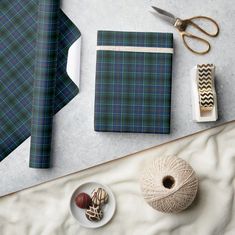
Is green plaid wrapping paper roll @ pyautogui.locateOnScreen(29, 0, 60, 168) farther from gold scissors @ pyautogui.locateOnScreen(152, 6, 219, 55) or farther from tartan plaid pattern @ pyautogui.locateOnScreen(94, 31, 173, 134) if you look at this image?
gold scissors @ pyautogui.locateOnScreen(152, 6, 219, 55)

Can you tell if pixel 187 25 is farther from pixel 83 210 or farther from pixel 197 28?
pixel 83 210

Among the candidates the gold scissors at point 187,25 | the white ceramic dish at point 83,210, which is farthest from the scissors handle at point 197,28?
the white ceramic dish at point 83,210

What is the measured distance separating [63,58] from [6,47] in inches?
4.5

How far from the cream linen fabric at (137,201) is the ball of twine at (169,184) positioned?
0.05 meters

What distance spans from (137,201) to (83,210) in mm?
106

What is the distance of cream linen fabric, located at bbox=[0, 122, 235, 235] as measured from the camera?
940 mm

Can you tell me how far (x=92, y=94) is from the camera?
3.03ft

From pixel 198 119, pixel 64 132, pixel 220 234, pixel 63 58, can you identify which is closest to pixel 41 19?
pixel 63 58

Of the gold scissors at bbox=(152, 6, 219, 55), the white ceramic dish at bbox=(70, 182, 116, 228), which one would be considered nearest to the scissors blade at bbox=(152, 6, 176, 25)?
the gold scissors at bbox=(152, 6, 219, 55)

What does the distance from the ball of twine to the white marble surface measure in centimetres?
5

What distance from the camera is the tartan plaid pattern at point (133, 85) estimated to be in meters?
0.90

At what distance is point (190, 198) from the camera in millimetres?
886

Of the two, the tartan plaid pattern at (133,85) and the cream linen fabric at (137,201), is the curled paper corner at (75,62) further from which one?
the cream linen fabric at (137,201)

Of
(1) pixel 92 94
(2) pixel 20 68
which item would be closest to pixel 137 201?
(1) pixel 92 94
